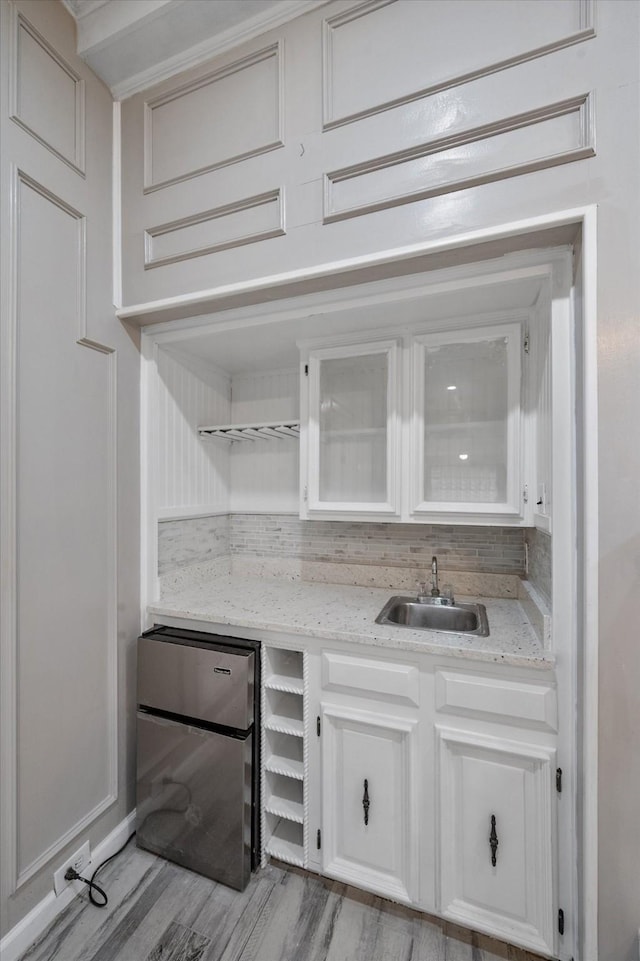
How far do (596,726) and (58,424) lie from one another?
189 centimetres

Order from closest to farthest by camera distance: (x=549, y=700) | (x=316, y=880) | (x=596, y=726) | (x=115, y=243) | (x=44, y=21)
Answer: (x=596, y=726) < (x=549, y=700) < (x=44, y=21) < (x=316, y=880) < (x=115, y=243)

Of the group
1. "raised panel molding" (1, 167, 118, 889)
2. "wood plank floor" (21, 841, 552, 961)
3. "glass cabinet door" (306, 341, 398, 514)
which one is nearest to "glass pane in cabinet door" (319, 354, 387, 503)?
"glass cabinet door" (306, 341, 398, 514)

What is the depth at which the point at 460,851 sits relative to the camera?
1305mm

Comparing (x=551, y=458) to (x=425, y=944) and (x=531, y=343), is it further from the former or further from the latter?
(x=425, y=944)

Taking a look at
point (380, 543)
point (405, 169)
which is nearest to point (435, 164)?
point (405, 169)

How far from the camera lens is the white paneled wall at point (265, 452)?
7.67 feet

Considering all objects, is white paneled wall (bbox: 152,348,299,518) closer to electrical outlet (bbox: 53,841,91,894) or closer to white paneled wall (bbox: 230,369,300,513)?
white paneled wall (bbox: 230,369,300,513)

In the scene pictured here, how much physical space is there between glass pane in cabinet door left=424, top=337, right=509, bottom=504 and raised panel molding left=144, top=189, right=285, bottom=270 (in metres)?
0.78

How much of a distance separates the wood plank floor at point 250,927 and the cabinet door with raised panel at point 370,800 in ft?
0.30

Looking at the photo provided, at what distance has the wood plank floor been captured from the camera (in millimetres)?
1252

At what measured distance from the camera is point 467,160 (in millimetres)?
1195

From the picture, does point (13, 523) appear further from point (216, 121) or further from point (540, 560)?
point (540, 560)

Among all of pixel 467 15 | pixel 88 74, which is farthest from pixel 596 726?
pixel 88 74

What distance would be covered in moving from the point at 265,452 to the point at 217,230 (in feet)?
3.87
